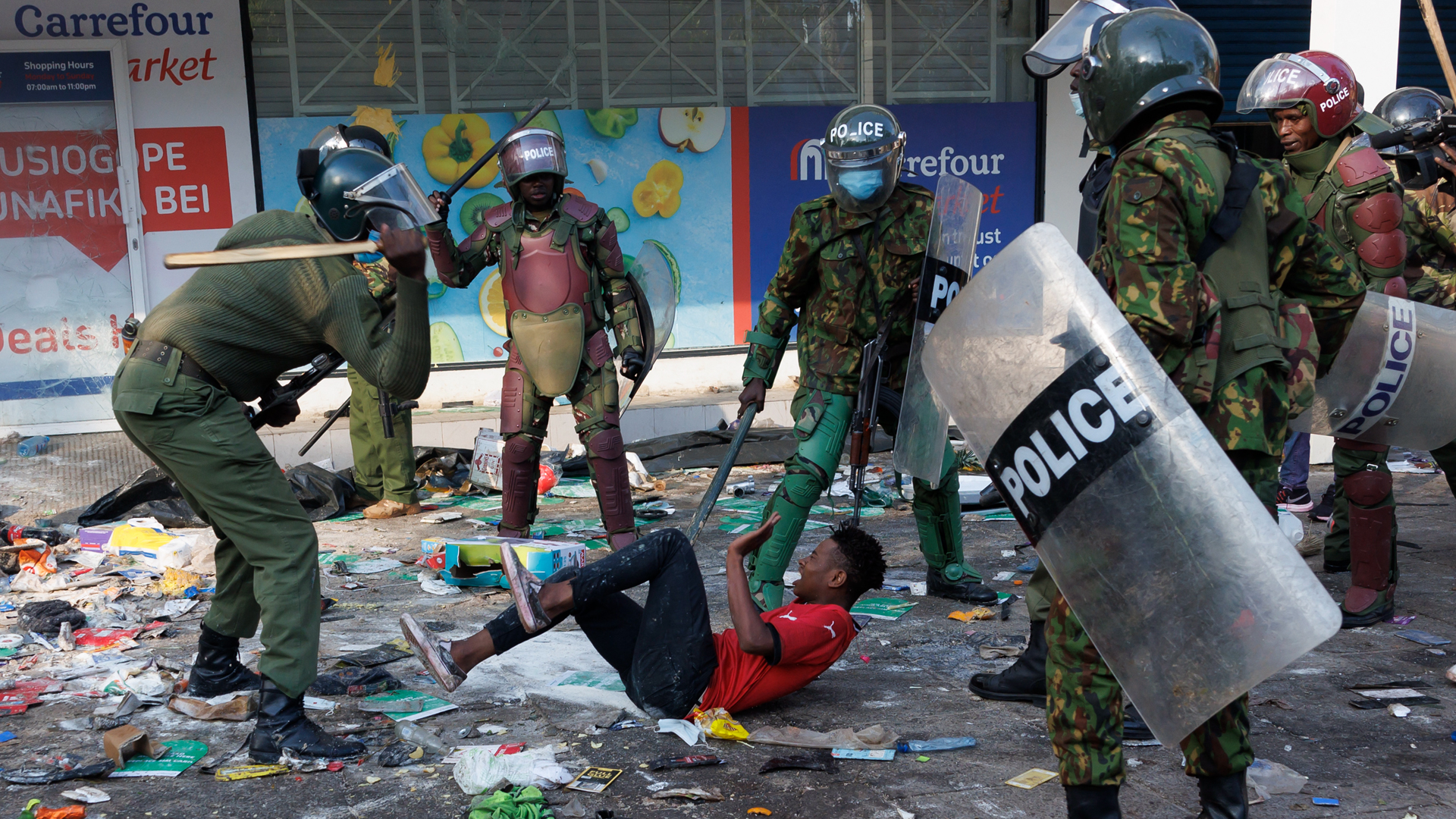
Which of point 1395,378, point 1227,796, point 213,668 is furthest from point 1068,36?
point 213,668

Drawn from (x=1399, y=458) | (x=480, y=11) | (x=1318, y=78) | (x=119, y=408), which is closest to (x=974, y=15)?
(x=480, y=11)

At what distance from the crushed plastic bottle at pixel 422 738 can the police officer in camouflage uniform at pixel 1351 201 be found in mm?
3323

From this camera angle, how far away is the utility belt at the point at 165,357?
344 cm

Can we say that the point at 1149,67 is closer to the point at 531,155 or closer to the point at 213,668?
the point at 213,668

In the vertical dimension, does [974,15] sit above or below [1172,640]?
above

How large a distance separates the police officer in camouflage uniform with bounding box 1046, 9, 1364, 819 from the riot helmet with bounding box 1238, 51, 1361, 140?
1.93m

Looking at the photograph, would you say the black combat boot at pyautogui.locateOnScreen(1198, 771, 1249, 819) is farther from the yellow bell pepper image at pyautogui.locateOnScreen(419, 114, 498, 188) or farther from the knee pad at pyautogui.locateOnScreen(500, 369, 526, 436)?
the yellow bell pepper image at pyautogui.locateOnScreen(419, 114, 498, 188)

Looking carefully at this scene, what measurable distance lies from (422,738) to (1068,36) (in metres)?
3.02

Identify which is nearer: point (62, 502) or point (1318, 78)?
point (1318, 78)

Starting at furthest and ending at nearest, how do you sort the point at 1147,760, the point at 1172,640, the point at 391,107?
the point at 391,107, the point at 1147,760, the point at 1172,640

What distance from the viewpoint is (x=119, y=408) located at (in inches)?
135

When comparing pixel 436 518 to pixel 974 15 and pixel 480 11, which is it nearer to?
pixel 480 11

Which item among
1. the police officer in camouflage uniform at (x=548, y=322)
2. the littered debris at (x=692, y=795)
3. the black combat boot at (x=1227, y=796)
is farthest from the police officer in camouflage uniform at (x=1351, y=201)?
the police officer in camouflage uniform at (x=548, y=322)

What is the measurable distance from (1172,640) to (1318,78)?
9.71 ft
